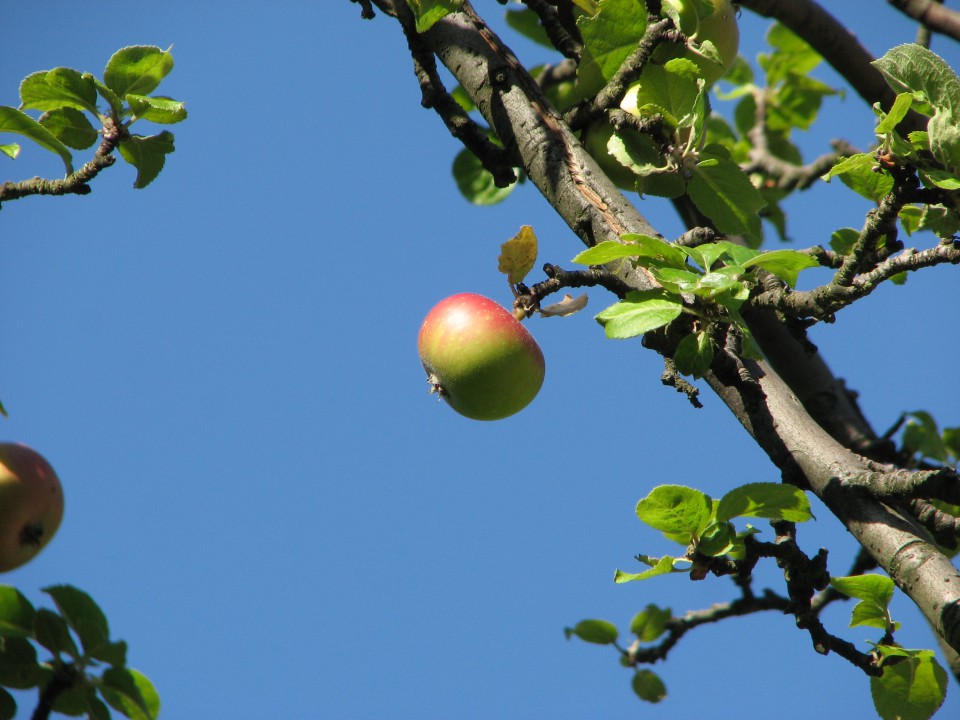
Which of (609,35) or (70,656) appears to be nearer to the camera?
(70,656)

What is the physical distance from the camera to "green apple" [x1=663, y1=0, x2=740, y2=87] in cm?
181

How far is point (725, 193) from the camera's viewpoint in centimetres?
177

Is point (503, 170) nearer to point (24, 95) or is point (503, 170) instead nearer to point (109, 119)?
point (109, 119)

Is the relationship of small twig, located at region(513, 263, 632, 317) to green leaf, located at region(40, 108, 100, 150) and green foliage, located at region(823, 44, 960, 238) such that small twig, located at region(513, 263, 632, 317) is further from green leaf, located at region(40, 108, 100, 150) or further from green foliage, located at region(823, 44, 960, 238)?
green leaf, located at region(40, 108, 100, 150)

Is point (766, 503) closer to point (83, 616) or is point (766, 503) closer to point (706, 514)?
point (706, 514)

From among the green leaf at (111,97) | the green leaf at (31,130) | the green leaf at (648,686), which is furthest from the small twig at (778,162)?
the green leaf at (31,130)

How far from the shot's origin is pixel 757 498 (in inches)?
54.9

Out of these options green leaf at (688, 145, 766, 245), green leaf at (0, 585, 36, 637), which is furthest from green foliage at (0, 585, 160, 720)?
green leaf at (688, 145, 766, 245)

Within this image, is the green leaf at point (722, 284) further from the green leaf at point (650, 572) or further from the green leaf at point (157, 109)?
the green leaf at point (157, 109)

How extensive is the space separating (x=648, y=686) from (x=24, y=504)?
1.76 m

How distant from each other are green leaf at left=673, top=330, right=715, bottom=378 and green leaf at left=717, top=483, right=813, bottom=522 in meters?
0.22

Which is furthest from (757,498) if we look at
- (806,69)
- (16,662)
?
(806,69)

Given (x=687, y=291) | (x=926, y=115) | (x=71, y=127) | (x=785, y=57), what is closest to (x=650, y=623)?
(x=687, y=291)

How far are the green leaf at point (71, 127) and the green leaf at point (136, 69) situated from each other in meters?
0.18
